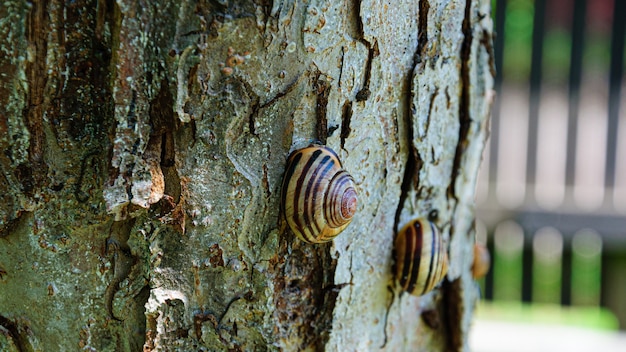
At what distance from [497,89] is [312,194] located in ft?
10.3

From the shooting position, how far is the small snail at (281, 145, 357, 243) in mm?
787

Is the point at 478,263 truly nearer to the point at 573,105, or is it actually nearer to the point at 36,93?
the point at 36,93

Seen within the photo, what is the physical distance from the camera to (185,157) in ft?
2.50

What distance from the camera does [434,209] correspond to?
3.40 ft

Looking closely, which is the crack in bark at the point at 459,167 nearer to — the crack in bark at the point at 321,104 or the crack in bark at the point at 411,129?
the crack in bark at the point at 411,129

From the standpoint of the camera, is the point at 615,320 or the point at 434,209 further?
the point at 615,320

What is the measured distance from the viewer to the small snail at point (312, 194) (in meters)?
0.79

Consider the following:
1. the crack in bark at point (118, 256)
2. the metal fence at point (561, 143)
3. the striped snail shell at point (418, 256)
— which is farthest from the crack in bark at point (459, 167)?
the metal fence at point (561, 143)

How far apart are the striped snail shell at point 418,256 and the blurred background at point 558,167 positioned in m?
2.63

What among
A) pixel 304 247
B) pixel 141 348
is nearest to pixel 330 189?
pixel 304 247

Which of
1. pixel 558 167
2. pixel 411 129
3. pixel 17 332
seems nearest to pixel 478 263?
pixel 411 129

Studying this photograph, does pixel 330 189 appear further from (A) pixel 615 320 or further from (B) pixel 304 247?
(A) pixel 615 320

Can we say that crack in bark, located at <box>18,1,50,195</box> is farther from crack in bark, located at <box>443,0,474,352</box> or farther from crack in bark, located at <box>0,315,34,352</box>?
crack in bark, located at <box>443,0,474,352</box>

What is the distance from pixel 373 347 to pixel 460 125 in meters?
0.37
